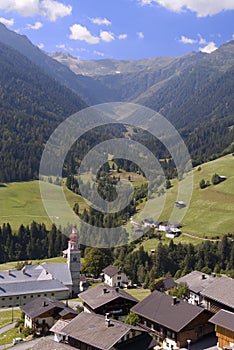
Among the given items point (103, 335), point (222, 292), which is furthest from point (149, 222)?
point (103, 335)

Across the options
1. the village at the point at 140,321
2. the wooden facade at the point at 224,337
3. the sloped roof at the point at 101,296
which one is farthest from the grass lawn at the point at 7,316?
the wooden facade at the point at 224,337

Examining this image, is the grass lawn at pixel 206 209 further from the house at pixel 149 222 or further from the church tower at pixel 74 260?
the church tower at pixel 74 260

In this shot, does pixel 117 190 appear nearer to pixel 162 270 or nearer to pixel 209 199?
pixel 209 199

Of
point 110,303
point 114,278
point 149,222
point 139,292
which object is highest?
point 110,303

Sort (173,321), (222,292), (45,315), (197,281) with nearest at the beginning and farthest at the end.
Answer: (173,321) → (222,292) → (45,315) → (197,281)

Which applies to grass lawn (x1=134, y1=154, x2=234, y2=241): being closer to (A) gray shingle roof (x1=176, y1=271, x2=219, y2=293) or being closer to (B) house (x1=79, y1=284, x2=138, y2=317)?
(A) gray shingle roof (x1=176, y1=271, x2=219, y2=293)

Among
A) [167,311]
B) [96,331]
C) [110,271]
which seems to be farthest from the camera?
[110,271]

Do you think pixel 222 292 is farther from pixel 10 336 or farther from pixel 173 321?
pixel 10 336
